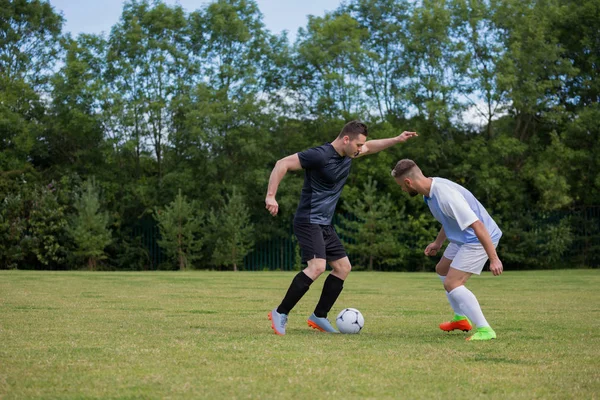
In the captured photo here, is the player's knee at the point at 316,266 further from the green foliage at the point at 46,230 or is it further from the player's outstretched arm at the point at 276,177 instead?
the green foliage at the point at 46,230

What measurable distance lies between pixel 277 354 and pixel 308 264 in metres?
2.01

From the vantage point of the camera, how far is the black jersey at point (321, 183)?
311 inches

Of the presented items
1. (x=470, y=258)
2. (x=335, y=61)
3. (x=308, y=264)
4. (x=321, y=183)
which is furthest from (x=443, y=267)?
(x=335, y=61)

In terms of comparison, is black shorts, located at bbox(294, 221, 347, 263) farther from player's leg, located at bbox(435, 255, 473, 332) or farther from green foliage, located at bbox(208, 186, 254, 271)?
green foliage, located at bbox(208, 186, 254, 271)

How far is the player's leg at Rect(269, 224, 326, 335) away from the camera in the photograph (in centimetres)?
770

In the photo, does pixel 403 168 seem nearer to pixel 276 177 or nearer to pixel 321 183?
pixel 321 183

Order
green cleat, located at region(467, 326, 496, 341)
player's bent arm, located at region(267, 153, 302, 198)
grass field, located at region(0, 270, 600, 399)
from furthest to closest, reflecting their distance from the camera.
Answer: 1. player's bent arm, located at region(267, 153, 302, 198)
2. green cleat, located at region(467, 326, 496, 341)
3. grass field, located at region(0, 270, 600, 399)

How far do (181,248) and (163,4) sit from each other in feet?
41.5

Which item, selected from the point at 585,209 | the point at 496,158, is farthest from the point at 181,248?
the point at 585,209

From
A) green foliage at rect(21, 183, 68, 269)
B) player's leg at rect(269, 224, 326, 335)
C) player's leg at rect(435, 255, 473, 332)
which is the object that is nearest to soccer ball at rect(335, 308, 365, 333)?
player's leg at rect(269, 224, 326, 335)

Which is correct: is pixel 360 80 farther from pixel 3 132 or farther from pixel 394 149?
pixel 3 132

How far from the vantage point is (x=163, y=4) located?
36344 mm

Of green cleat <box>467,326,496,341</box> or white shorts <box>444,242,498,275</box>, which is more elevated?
white shorts <box>444,242,498,275</box>

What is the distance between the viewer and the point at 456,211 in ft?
23.3
